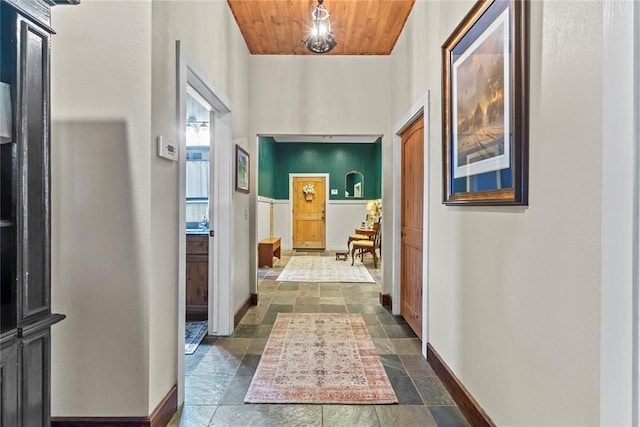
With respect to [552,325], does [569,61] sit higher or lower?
higher

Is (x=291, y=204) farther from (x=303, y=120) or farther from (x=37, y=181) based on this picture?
(x=37, y=181)

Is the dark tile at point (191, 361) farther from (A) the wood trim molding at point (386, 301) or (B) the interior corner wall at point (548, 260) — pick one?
(A) the wood trim molding at point (386, 301)

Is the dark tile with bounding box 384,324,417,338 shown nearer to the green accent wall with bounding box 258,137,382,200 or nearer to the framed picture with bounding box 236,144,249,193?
the framed picture with bounding box 236,144,249,193

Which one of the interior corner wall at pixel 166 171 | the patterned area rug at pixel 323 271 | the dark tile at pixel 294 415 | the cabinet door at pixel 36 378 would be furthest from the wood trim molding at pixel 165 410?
the patterned area rug at pixel 323 271

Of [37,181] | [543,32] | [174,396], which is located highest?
[543,32]

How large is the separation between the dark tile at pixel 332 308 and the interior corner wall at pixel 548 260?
192cm

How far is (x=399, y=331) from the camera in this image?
3.11 metres

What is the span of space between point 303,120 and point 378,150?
17.3ft

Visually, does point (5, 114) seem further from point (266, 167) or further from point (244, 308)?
point (266, 167)

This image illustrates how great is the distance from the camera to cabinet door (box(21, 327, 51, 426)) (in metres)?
0.99

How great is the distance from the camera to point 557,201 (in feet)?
Answer: 3.72

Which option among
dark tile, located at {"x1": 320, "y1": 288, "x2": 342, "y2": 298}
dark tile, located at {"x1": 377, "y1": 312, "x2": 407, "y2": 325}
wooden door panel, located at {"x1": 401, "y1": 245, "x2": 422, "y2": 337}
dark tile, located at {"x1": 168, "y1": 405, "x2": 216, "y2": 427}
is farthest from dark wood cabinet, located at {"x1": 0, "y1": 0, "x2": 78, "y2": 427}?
dark tile, located at {"x1": 320, "y1": 288, "x2": 342, "y2": 298}

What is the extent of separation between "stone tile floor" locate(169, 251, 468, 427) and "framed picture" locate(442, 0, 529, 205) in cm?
120

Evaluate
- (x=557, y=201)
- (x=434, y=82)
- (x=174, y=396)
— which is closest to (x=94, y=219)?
(x=174, y=396)
